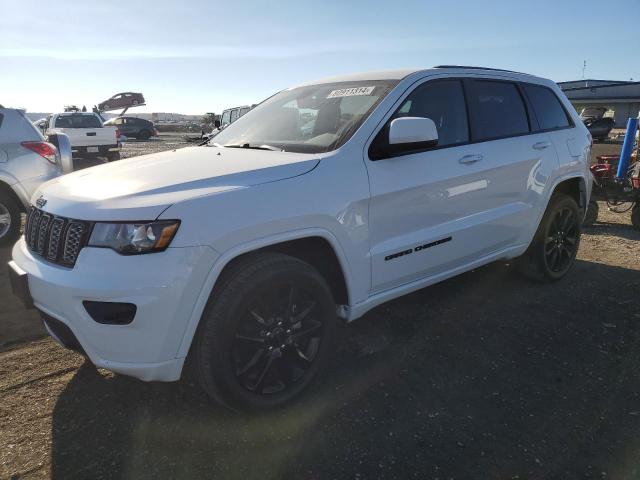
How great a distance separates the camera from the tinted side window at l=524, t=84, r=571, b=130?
4.17 m

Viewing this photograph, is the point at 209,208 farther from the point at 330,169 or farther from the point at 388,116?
the point at 388,116

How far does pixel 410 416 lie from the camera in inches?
102

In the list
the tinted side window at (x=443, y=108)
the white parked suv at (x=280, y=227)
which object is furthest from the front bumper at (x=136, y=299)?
the tinted side window at (x=443, y=108)

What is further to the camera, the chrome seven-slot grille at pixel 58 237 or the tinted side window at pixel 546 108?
the tinted side window at pixel 546 108

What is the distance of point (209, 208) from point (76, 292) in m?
0.68

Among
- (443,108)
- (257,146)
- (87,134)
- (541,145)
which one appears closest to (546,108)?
(541,145)

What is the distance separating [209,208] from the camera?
2195mm

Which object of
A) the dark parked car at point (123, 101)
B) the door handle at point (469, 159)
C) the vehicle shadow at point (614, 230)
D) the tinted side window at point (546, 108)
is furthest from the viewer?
the dark parked car at point (123, 101)

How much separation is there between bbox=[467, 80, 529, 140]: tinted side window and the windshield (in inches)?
32.5

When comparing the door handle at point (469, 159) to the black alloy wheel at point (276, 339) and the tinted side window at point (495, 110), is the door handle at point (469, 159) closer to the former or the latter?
the tinted side window at point (495, 110)

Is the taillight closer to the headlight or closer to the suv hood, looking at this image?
the suv hood

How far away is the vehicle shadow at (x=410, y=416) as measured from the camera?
2238 mm

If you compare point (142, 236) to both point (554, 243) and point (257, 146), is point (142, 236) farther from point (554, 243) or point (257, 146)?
point (554, 243)

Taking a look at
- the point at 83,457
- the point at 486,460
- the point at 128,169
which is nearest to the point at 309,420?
the point at 486,460
